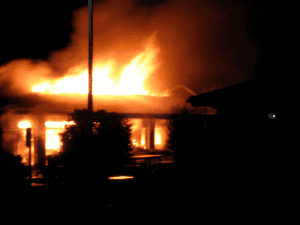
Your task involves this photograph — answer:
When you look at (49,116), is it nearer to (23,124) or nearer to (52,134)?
(52,134)

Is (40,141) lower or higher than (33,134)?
lower

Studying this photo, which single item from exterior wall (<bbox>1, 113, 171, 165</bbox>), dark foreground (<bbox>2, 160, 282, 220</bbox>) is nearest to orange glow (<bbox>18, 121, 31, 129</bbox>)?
exterior wall (<bbox>1, 113, 171, 165</bbox>)

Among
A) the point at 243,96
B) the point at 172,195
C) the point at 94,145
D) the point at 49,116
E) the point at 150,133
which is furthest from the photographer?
the point at 150,133

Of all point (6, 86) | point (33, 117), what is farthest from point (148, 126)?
point (6, 86)

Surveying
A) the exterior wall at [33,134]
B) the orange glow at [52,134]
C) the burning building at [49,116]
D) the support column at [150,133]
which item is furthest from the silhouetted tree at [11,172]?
the support column at [150,133]

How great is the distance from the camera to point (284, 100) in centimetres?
1049

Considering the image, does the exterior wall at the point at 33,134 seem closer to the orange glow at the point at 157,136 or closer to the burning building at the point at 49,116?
the burning building at the point at 49,116

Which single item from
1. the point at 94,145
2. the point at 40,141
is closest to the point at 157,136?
the point at 40,141

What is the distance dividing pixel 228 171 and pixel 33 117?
12162 mm

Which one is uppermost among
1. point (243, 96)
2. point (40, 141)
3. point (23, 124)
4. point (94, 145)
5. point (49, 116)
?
point (243, 96)

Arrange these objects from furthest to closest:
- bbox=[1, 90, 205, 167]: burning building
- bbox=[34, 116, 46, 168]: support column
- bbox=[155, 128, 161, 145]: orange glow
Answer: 1. bbox=[155, 128, 161, 145]: orange glow
2. bbox=[34, 116, 46, 168]: support column
3. bbox=[1, 90, 205, 167]: burning building

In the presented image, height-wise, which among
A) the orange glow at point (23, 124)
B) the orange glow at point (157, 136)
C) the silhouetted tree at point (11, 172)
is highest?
the orange glow at point (23, 124)

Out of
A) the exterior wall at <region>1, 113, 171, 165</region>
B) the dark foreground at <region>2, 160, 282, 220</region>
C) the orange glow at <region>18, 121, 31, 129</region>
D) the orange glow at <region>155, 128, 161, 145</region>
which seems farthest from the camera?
the orange glow at <region>155, 128, 161, 145</region>

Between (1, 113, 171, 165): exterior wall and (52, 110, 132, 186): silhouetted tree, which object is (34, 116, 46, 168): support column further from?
(52, 110, 132, 186): silhouetted tree
